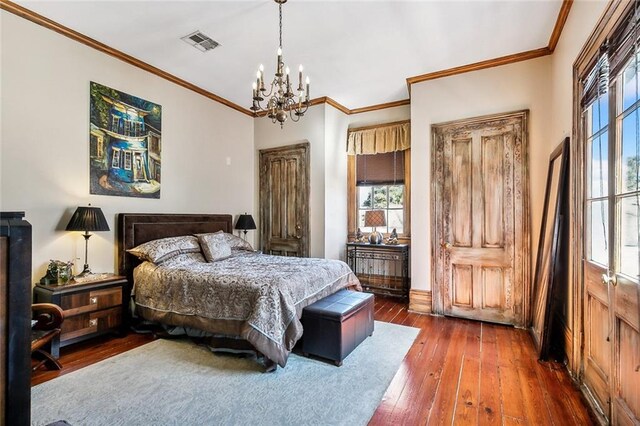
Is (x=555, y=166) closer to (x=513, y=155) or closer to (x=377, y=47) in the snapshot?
(x=513, y=155)

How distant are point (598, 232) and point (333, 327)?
83.4 inches

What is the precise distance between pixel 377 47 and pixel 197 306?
11.1ft

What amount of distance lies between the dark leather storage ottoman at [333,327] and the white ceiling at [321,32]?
2.76 m

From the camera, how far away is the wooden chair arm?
102 inches

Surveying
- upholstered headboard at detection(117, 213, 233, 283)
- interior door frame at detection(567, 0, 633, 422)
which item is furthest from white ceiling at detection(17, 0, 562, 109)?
upholstered headboard at detection(117, 213, 233, 283)

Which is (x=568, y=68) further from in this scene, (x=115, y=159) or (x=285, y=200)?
(x=115, y=159)

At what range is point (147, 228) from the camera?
3.90 m

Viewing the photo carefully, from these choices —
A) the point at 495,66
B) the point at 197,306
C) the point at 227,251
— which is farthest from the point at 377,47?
the point at 197,306

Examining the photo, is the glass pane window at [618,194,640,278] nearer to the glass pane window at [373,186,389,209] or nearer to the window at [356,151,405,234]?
the window at [356,151,405,234]

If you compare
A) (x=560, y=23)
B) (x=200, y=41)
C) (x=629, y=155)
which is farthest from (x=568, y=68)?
(x=200, y=41)

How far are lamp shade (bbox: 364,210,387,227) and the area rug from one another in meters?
2.56

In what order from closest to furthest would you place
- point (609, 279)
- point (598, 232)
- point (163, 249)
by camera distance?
point (609, 279), point (598, 232), point (163, 249)

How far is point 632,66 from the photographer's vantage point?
1.74 m

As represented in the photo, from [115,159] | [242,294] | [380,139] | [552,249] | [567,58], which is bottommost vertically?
[242,294]
